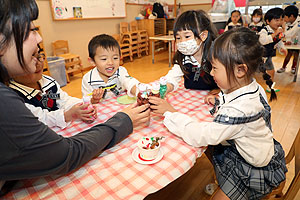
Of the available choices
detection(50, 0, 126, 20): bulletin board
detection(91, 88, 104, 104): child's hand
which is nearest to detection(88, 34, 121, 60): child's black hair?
detection(91, 88, 104, 104): child's hand

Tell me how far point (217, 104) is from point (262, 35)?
9.64 feet

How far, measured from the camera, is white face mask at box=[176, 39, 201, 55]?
1.45m

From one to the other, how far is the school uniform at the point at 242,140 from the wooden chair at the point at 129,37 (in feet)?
16.0

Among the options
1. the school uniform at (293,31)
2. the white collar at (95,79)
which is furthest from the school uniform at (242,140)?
the school uniform at (293,31)

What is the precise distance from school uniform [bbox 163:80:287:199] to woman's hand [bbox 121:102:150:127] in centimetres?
10

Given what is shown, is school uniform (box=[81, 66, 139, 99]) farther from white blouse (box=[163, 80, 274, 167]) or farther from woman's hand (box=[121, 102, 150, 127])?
white blouse (box=[163, 80, 274, 167])

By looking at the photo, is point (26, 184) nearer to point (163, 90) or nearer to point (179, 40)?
point (163, 90)

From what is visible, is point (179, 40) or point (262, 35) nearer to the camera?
point (179, 40)

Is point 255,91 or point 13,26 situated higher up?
point 13,26

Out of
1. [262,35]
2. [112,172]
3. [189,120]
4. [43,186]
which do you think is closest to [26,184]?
[43,186]

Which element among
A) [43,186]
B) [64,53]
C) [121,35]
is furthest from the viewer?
[121,35]

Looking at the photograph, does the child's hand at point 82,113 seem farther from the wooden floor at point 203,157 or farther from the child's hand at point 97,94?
the wooden floor at point 203,157

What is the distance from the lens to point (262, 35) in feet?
11.1

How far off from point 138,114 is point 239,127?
44 cm
